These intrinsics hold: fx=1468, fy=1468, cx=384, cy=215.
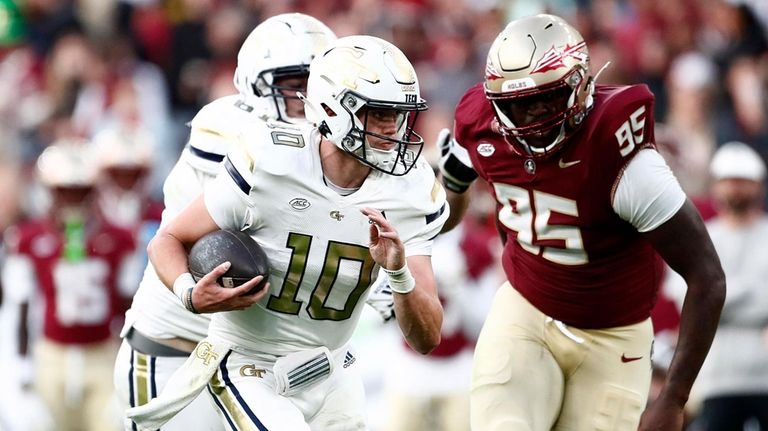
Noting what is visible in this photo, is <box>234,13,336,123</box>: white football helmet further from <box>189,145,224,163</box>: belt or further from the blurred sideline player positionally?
the blurred sideline player

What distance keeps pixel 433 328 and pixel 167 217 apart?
124 centimetres

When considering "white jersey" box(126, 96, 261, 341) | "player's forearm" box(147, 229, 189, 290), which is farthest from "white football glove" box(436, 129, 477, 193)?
"player's forearm" box(147, 229, 189, 290)

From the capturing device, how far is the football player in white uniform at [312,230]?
446 centimetres

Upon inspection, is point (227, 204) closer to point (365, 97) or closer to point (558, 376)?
point (365, 97)

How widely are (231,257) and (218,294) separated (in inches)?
4.5

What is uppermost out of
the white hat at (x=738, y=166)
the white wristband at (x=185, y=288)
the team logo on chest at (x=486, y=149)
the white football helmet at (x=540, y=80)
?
the white football helmet at (x=540, y=80)

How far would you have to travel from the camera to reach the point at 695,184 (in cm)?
956

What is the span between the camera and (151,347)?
5379mm

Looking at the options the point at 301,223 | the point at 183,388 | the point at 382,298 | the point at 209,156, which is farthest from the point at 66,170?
the point at 301,223

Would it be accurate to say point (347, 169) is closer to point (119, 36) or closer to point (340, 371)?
point (340, 371)

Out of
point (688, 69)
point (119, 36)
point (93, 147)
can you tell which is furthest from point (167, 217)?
point (119, 36)

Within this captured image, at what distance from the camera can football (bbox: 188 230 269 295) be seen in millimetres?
4320

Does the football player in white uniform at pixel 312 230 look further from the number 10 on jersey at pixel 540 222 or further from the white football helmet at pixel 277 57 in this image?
the white football helmet at pixel 277 57

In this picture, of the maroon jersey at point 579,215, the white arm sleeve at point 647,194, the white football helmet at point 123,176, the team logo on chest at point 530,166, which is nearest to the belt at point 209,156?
the maroon jersey at point 579,215
